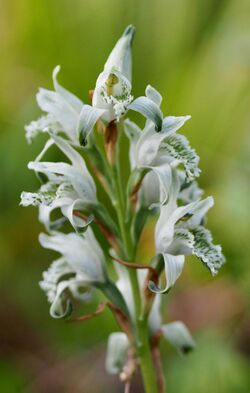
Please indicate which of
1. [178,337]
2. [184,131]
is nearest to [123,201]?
[178,337]

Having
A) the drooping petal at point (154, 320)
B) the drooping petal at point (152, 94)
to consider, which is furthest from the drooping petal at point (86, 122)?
the drooping petal at point (154, 320)

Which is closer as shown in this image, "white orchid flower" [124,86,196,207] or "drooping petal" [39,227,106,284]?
"white orchid flower" [124,86,196,207]

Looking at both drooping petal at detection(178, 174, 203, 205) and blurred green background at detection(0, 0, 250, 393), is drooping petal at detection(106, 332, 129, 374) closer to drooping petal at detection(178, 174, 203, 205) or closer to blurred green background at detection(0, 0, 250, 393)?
drooping petal at detection(178, 174, 203, 205)

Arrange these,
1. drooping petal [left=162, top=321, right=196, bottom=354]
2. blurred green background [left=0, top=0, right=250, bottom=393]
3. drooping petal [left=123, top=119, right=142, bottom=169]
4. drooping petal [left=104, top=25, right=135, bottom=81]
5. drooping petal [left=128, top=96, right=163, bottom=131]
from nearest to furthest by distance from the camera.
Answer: drooping petal [left=128, top=96, right=163, bottom=131] < drooping petal [left=104, top=25, right=135, bottom=81] < drooping petal [left=123, top=119, right=142, bottom=169] < drooping petal [left=162, top=321, right=196, bottom=354] < blurred green background [left=0, top=0, right=250, bottom=393]

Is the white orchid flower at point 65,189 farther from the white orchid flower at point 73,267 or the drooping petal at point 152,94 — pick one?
the drooping petal at point 152,94

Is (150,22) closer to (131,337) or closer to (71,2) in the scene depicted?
(71,2)

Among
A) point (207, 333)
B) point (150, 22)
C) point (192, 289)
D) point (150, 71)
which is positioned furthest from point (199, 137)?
point (207, 333)

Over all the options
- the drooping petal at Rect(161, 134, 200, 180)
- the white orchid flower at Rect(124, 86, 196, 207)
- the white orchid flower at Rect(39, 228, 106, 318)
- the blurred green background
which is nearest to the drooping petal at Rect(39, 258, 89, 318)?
the white orchid flower at Rect(39, 228, 106, 318)
